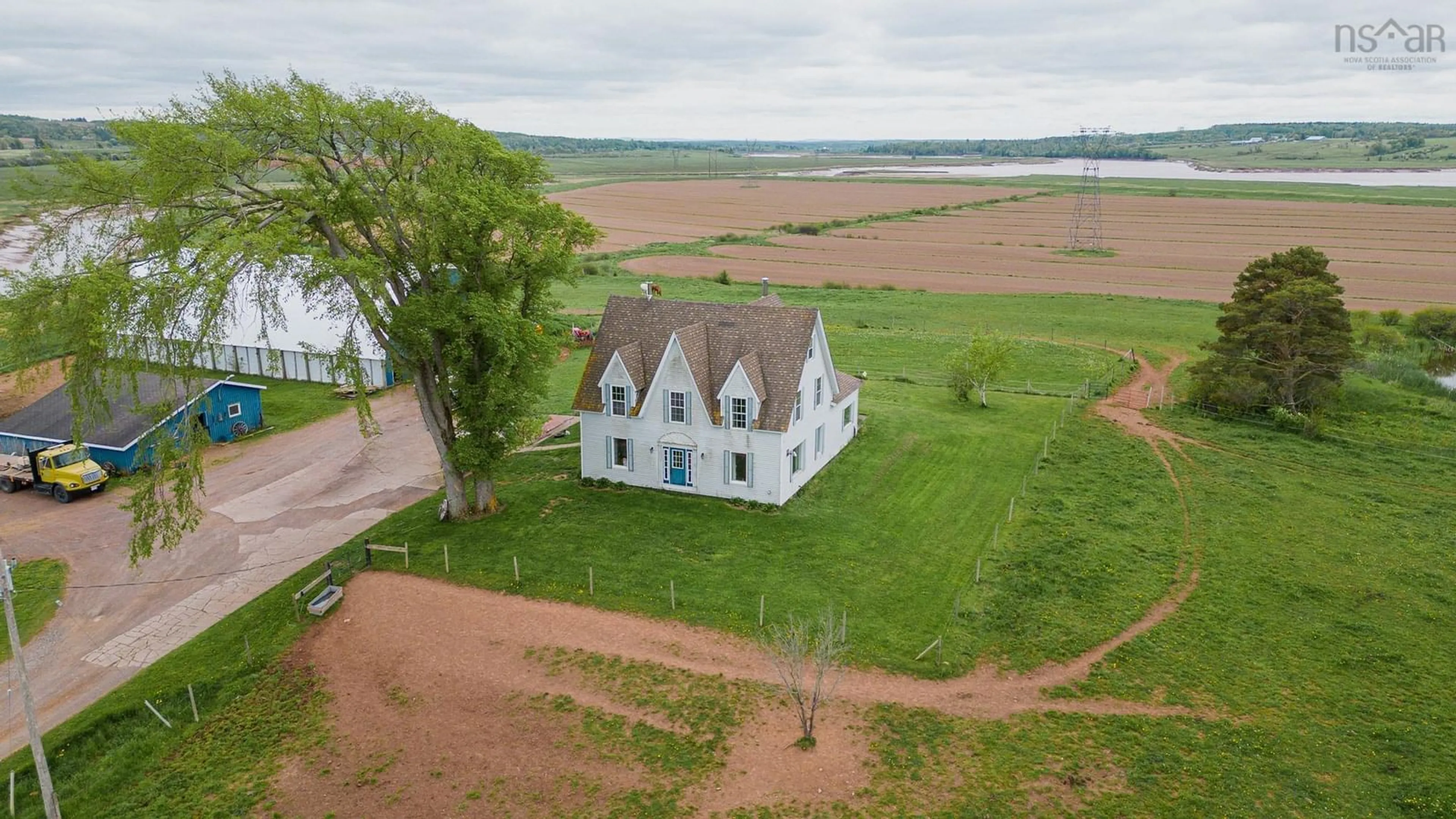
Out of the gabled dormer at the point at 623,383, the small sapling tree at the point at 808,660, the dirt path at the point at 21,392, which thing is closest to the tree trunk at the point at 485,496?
the gabled dormer at the point at 623,383

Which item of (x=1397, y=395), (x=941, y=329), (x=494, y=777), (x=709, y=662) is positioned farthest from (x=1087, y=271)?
(x=494, y=777)

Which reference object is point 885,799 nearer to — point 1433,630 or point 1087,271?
point 1433,630

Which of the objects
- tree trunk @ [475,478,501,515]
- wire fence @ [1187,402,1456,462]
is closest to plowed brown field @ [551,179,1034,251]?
wire fence @ [1187,402,1456,462]

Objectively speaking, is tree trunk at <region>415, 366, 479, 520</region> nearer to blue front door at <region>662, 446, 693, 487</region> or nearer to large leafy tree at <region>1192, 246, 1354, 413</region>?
blue front door at <region>662, 446, 693, 487</region>

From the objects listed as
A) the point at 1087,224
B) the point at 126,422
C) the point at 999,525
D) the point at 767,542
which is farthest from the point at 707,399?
the point at 1087,224

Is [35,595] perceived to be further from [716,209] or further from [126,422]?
[716,209]
